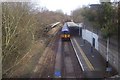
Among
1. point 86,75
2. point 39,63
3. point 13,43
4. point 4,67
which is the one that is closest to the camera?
point 4,67

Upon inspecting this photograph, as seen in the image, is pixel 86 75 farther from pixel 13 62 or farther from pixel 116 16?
pixel 116 16

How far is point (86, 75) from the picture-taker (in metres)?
9.97

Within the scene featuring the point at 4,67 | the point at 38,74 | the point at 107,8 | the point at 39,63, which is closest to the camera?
the point at 107,8

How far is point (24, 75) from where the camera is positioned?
1038cm

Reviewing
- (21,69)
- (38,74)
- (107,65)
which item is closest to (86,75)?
(107,65)

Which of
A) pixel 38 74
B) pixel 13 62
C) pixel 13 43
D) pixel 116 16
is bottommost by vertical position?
pixel 38 74

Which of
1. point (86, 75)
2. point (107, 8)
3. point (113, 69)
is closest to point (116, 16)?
point (107, 8)

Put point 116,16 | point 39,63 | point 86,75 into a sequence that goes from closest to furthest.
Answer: point 116,16
point 86,75
point 39,63

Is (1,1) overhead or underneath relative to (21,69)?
overhead

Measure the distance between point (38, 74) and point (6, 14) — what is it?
2.81 metres

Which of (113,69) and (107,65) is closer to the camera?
(113,69)

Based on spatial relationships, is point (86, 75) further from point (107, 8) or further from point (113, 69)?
point (107, 8)

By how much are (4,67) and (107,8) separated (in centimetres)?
350

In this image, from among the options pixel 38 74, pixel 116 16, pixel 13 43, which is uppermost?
pixel 116 16
